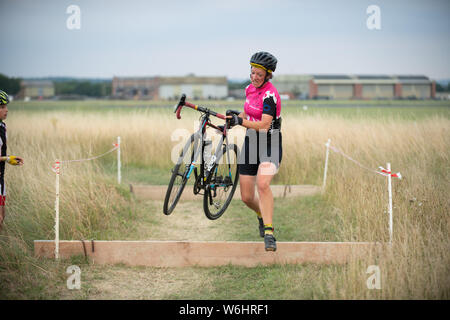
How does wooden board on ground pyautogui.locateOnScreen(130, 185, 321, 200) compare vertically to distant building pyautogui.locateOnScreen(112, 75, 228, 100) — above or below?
below

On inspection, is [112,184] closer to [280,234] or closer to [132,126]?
[280,234]

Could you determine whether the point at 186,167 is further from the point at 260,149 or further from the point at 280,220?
the point at 280,220

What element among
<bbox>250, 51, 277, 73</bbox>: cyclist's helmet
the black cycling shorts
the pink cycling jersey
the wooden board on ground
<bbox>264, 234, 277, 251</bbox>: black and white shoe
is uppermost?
<bbox>250, 51, 277, 73</bbox>: cyclist's helmet

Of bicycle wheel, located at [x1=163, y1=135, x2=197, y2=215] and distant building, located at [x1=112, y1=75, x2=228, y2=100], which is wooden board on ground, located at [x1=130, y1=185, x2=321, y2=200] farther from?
distant building, located at [x1=112, y1=75, x2=228, y2=100]

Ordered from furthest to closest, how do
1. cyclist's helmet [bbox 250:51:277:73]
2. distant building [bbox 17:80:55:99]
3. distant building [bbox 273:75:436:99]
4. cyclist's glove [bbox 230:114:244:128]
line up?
distant building [bbox 17:80:55:99]
distant building [bbox 273:75:436:99]
cyclist's helmet [bbox 250:51:277:73]
cyclist's glove [bbox 230:114:244:128]

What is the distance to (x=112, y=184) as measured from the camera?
949 centimetres

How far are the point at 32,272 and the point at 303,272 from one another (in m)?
3.10

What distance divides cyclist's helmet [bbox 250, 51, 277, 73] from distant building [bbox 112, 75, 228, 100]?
2801 inches

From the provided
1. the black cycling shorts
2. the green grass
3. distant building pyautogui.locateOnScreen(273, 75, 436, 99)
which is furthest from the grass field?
distant building pyautogui.locateOnScreen(273, 75, 436, 99)

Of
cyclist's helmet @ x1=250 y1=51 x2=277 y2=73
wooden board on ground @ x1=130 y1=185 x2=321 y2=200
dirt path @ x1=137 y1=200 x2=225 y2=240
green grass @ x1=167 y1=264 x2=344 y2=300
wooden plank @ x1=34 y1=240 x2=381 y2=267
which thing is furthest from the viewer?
wooden board on ground @ x1=130 y1=185 x2=321 y2=200

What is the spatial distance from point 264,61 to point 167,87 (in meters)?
79.9

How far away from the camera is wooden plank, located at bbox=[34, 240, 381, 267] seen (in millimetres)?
6238

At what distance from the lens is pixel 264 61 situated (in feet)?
15.8

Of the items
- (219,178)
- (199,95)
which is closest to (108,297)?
(219,178)
